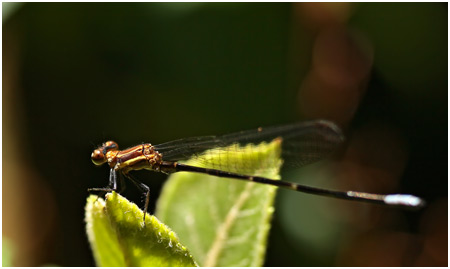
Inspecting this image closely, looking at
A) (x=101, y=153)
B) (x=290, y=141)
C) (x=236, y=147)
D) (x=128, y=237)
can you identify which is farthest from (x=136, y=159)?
(x=128, y=237)

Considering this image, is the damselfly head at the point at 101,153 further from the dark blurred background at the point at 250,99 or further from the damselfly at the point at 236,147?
the dark blurred background at the point at 250,99

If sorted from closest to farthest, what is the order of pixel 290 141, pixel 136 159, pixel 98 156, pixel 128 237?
pixel 128 237, pixel 98 156, pixel 136 159, pixel 290 141

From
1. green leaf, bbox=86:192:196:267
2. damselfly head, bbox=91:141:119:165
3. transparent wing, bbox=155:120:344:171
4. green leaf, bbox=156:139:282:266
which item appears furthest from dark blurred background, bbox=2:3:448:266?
green leaf, bbox=86:192:196:267

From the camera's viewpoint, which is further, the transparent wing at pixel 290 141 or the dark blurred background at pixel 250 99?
the dark blurred background at pixel 250 99

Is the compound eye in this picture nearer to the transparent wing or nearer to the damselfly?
the damselfly

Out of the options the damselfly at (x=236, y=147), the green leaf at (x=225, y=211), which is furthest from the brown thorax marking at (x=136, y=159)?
the green leaf at (x=225, y=211)

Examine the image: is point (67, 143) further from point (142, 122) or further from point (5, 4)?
point (5, 4)

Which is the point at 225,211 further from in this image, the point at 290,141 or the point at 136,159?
the point at 290,141
